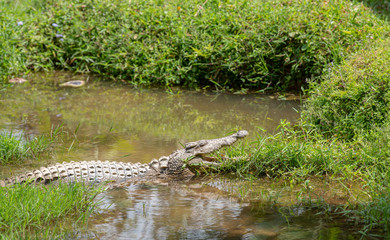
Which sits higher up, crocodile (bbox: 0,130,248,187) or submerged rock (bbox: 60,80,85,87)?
crocodile (bbox: 0,130,248,187)

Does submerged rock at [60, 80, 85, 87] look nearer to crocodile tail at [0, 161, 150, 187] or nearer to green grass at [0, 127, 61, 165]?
green grass at [0, 127, 61, 165]

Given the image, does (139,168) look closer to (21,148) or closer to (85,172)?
(85,172)

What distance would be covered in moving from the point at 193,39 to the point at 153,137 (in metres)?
Result: 2.63

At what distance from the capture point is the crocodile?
15.7 ft

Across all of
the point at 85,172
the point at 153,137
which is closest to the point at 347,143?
the point at 153,137

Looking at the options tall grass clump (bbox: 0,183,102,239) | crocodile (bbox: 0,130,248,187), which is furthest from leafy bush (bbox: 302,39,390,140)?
tall grass clump (bbox: 0,183,102,239)

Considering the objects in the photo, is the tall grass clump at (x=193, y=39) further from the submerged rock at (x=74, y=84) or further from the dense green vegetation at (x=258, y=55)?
the submerged rock at (x=74, y=84)

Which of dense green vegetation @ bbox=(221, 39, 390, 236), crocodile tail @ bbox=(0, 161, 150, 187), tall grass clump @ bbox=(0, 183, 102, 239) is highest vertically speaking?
dense green vegetation @ bbox=(221, 39, 390, 236)

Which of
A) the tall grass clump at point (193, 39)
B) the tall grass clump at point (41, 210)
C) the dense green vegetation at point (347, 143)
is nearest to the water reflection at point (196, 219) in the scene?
the tall grass clump at point (41, 210)

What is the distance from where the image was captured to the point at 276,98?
24.8 feet

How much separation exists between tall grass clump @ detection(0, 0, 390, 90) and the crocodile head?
9.23 ft

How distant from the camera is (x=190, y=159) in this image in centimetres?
509

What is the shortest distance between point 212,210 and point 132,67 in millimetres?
4582

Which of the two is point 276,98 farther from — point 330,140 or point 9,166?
point 9,166
